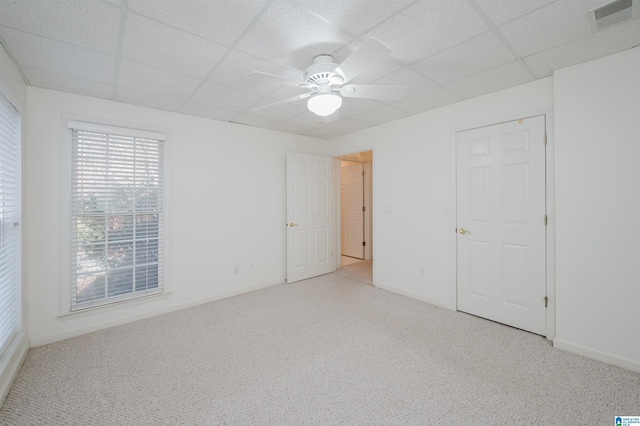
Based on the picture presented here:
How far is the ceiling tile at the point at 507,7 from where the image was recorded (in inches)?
60.2

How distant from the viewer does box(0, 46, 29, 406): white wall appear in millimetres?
1843

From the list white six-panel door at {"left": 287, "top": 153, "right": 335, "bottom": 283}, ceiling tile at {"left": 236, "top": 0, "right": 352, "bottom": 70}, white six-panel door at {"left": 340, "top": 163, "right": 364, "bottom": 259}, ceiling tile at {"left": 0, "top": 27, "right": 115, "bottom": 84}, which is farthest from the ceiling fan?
white six-panel door at {"left": 340, "top": 163, "right": 364, "bottom": 259}

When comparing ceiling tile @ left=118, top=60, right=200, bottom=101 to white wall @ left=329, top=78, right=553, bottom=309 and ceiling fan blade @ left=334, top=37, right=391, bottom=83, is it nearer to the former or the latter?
ceiling fan blade @ left=334, top=37, right=391, bottom=83

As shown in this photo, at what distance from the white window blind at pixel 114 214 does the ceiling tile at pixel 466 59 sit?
2984mm

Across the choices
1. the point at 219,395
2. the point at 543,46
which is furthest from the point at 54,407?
the point at 543,46

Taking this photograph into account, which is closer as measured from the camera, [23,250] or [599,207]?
[599,207]

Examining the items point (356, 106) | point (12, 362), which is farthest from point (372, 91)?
point (12, 362)

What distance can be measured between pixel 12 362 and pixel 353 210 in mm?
5452

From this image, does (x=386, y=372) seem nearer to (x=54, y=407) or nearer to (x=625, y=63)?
(x=54, y=407)

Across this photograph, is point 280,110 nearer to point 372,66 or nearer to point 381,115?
point 381,115

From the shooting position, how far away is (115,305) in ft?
9.53

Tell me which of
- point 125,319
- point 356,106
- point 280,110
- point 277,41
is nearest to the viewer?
point 277,41

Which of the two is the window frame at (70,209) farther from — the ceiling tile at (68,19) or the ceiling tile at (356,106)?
the ceiling tile at (356,106)

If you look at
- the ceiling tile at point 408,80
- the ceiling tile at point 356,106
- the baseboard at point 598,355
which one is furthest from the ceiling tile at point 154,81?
the baseboard at point 598,355
